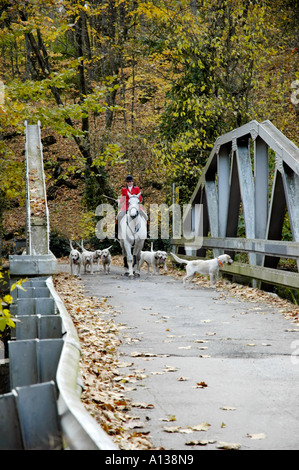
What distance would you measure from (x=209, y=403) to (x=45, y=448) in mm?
2539

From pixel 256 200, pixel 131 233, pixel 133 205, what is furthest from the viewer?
pixel 131 233

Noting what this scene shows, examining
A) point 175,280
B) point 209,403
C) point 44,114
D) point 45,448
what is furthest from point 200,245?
point 45,448

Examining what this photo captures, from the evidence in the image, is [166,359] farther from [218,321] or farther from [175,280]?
[175,280]

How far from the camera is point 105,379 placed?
20.1 feet

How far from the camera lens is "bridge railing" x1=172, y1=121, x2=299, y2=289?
35.8ft

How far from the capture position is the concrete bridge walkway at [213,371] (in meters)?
4.59

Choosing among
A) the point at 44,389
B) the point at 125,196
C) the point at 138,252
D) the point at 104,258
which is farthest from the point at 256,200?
the point at 44,389

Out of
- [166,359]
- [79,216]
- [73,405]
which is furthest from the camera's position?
[79,216]

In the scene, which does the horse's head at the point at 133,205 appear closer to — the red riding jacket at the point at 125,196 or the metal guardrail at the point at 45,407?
the red riding jacket at the point at 125,196

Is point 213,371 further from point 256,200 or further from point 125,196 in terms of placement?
point 125,196

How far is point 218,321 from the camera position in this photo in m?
9.66

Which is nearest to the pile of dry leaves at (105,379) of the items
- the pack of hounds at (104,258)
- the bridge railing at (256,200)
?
the bridge railing at (256,200)

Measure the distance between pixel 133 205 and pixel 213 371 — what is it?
468 inches

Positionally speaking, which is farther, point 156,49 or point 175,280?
point 156,49
